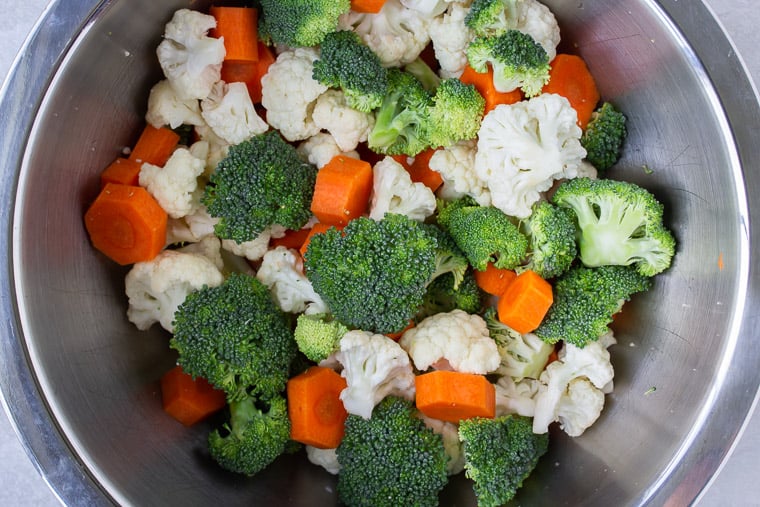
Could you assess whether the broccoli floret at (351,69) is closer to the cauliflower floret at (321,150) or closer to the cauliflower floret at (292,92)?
the cauliflower floret at (292,92)

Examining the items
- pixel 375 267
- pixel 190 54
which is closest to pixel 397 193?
pixel 375 267

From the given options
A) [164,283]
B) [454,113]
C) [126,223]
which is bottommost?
[164,283]

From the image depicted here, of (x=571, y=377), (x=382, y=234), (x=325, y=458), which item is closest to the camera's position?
Result: (x=382, y=234)

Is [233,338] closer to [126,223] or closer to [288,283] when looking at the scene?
[288,283]

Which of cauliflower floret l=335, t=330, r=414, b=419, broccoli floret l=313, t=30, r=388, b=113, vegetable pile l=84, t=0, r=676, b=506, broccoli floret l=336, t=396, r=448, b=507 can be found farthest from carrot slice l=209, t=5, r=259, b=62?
broccoli floret l=336, t=396, r=448, b=507

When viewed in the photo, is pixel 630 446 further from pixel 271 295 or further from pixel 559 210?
pixel 271 295

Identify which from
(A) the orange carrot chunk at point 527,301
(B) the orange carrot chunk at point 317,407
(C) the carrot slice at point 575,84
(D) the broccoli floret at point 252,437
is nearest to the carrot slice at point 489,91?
(C) the carrot slice at point 575,84
